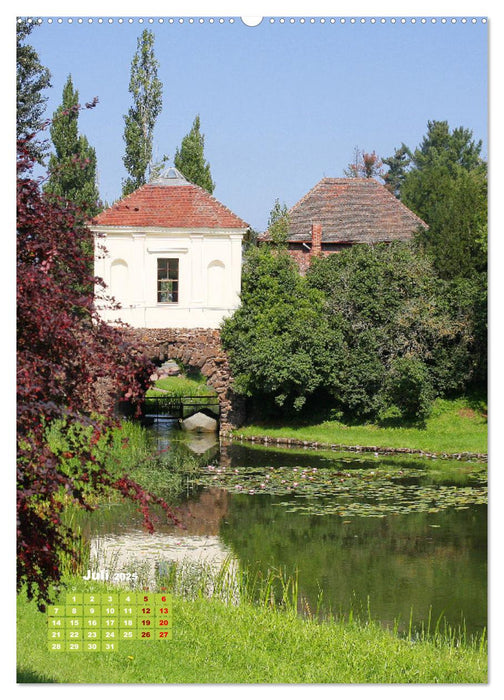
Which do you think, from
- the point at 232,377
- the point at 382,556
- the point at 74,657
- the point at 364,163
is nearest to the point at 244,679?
the point at 74,657

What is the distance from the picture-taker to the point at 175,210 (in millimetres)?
17219

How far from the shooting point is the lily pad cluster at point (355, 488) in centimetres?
1357

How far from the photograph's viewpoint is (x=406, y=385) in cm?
2055

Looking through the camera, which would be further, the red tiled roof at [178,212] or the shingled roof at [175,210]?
the red tiled roof at [178,212]

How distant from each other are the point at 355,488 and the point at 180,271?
5231mm

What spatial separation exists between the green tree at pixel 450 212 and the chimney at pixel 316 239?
2.59m

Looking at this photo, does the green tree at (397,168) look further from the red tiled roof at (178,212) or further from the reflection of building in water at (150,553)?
the reflection of building in water at (150,553)

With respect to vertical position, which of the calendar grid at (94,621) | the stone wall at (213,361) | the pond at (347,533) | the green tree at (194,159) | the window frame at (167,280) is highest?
the green tree at (194,159)

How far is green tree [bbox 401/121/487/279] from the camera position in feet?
60.5

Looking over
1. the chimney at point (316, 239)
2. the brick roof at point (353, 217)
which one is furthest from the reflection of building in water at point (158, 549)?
the chimney at point (316, 239)

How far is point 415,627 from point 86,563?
11.1ft

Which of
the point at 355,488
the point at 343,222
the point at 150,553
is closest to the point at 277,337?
the point at 343,222
